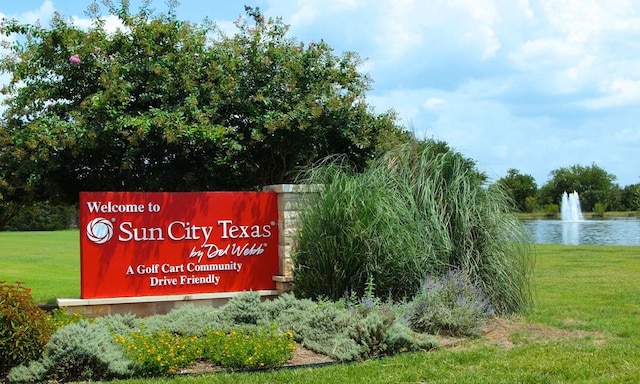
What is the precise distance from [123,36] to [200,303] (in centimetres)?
444

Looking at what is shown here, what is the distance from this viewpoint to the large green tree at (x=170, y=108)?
10625mm

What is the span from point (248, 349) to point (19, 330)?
2078mm

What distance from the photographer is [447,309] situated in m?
8.56

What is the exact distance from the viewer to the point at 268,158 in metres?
12.1

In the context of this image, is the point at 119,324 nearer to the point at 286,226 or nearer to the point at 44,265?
the point at 286,226

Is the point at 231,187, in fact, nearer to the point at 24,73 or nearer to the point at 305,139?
the point at 305,139

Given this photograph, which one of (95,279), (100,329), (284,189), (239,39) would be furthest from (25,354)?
(239,39)

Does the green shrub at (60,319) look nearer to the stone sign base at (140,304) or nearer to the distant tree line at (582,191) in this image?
the stone sign base at (140,304)

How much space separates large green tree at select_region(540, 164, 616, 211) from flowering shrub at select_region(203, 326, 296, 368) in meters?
63.4

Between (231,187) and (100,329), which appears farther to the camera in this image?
(231,187)

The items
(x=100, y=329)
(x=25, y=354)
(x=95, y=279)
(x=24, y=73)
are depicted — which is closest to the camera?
(x=25, y=354)

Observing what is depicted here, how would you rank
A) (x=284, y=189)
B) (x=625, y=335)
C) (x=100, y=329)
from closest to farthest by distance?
(x=100, y=329) → (x=625, y=335) → (x=284, y=189)

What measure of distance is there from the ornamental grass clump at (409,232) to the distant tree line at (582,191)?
46.0 meters

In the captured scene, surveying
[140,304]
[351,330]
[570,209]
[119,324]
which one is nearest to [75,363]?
[119,324]
